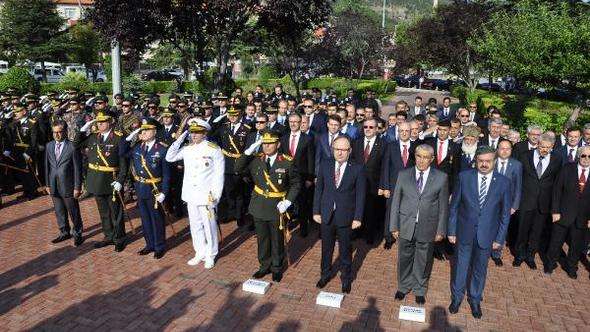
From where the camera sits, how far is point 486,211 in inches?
209

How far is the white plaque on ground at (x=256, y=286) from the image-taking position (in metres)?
6.15

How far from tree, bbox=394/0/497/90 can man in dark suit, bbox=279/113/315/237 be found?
2498 centimetres

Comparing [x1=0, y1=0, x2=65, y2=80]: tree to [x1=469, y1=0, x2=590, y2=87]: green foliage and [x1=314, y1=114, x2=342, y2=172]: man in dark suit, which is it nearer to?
[x1=469, y1=0, x2=590, y2=87]: green foliage

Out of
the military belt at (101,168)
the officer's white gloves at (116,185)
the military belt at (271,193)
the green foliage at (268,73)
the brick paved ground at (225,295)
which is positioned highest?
the green foliage at (268,73)

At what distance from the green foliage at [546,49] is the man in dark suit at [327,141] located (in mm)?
11212

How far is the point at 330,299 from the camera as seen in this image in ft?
19.2

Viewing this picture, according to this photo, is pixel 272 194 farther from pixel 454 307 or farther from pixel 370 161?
pixel 454 307

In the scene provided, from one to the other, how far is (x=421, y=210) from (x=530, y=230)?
2.79 m

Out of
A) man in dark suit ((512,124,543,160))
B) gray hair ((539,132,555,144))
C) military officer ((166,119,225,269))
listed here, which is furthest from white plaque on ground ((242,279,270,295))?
gray hair ((539,132,555,144))

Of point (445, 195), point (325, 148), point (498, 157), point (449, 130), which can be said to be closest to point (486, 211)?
point (445, 195)

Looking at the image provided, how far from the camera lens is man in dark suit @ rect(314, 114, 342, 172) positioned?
26.1ft

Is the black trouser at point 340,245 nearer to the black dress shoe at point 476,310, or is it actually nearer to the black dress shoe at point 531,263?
Answer: the black dress shoe at point 476,310

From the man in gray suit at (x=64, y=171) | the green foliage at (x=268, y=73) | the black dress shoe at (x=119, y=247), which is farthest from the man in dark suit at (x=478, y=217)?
the green foliage at (x=268, y=73)

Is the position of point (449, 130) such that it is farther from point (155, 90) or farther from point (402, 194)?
point (155, 90)
